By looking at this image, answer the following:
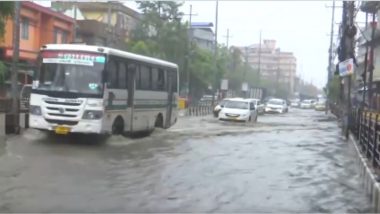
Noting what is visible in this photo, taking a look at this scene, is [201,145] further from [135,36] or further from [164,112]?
[135,36]

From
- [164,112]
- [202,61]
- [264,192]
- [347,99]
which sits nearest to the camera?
[264,192]

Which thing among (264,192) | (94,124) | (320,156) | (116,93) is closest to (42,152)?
(94,124)

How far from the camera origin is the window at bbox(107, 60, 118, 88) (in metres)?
17.0

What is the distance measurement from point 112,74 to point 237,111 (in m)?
17.6

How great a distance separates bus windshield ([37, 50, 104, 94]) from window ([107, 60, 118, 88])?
1.18 ft

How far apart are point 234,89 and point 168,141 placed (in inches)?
2861

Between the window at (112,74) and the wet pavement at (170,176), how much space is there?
1760mm

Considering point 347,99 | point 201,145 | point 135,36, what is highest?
point 135,36

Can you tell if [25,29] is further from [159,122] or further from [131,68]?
[131,68]

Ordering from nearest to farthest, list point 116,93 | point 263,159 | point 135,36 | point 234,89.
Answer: point 263,159, point 116,93, point 135,36, point 234,89

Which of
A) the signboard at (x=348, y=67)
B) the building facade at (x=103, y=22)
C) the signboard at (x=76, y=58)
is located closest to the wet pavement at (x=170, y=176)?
the signboard at (x=76, y=58)

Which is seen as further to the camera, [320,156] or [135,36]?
[135,36]

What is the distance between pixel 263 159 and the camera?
53.7ft

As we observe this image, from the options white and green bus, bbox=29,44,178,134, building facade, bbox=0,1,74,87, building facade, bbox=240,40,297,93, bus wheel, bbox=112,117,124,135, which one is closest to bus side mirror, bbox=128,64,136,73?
white and green bus, bbox=29,44,178,134
